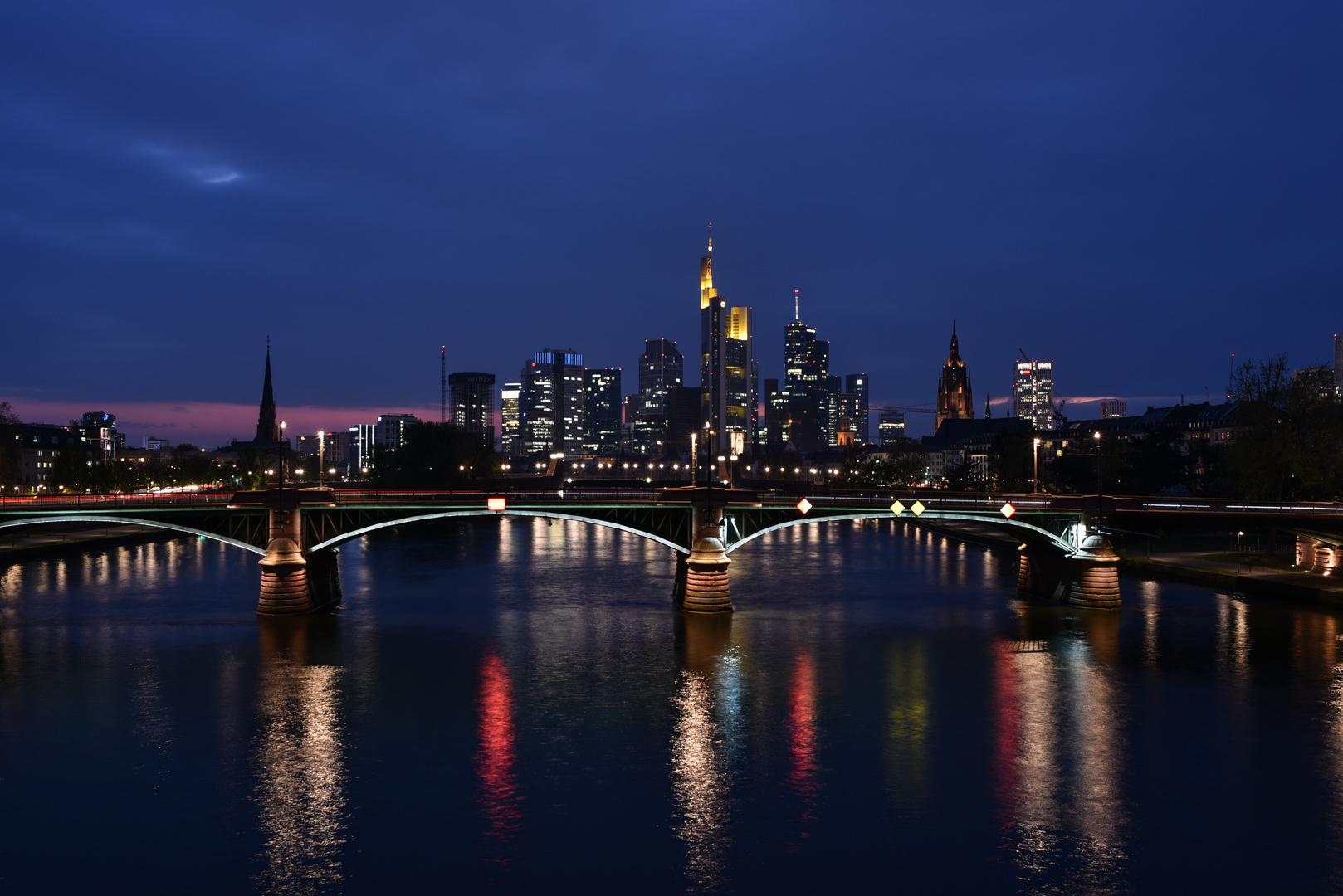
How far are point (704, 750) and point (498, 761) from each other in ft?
24.7

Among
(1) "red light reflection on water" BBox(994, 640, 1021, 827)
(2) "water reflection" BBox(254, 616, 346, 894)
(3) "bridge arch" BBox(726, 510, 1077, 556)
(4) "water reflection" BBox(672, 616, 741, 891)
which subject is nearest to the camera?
(2) "water reflection" BBox(254, 616, 346, 894)

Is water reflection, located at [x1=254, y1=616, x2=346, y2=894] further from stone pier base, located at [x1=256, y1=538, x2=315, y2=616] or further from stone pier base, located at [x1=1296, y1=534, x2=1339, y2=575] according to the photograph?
stone pier base, located at [x1=1296, y1=534, x2=1339, y2=575]

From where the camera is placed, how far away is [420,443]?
162 meters

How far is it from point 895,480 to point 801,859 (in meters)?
154

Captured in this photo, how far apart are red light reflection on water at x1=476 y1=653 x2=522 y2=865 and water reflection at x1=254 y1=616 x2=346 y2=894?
14.4ft

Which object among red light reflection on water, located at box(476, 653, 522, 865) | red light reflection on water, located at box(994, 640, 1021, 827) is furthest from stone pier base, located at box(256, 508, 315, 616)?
red light reflection on water, located at box(994, 640, 1021, 827)

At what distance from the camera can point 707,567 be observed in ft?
207

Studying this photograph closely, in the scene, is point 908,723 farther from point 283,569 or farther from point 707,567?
point 283,569

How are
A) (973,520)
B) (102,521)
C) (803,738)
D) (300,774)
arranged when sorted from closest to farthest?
(300,774)
(803,738)
(102,521)
(973,520)

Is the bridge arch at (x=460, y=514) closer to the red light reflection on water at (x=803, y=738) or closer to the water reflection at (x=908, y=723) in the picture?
the red light reflection on water at (x=803, y=738)

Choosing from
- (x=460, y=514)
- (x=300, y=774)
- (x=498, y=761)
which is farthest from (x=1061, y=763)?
(x=460, y=514)

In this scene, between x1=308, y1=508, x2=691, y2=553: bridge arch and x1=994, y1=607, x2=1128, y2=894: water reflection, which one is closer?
x1=994, y1=607, x2=1128, y2=894: water reflection

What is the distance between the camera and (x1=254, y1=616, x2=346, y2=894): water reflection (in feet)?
84.1

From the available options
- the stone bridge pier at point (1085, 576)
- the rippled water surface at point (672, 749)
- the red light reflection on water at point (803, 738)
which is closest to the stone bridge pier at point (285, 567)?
the rippled water surface at point (672, 749)
